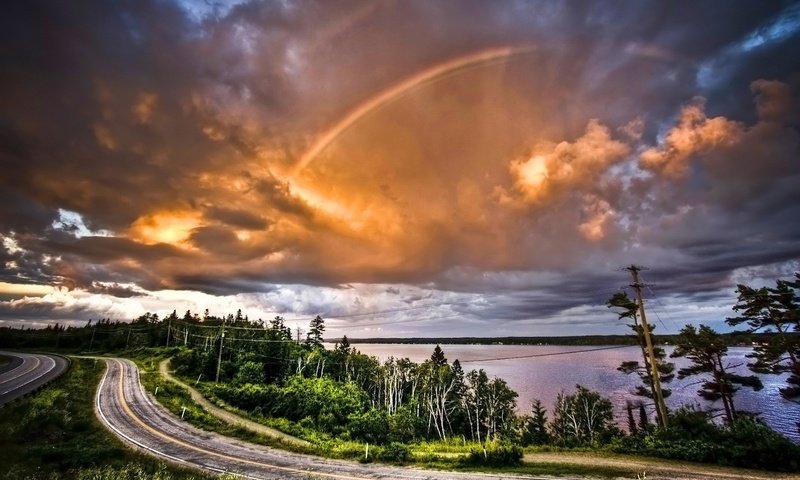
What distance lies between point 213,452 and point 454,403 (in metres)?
59.0

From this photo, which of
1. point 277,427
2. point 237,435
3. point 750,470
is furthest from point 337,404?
point 750,470

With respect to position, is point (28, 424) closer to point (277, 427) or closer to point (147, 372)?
point (277, 427)

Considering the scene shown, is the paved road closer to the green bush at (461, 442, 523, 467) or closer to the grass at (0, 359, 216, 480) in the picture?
the grass at (0, 359, 216, 480)

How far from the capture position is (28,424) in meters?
31.9

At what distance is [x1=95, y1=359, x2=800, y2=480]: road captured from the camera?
68.1 feet

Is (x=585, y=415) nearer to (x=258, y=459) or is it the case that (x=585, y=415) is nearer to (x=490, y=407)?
(x=490, y=407)

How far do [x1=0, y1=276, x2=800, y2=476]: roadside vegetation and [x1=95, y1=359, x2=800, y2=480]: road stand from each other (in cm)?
172

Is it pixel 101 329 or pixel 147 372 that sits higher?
pixel 101 329

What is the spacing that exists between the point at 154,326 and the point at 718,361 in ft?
512

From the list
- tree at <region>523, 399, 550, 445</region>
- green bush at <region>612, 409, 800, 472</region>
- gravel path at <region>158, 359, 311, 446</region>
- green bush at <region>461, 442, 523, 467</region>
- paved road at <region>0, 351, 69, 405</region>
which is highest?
paved road at <region>0, 351, 69, 405</region>

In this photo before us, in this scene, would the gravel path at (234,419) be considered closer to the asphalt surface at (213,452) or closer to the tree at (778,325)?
the asphalt surface at (213,452)

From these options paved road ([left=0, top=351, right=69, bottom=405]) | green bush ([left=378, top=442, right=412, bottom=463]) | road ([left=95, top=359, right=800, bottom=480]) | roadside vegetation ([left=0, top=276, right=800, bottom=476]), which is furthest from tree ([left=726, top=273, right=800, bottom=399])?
paved road ([left=0, top=351, right=69, bottom=405])

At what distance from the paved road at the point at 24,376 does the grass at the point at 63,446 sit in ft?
16.0

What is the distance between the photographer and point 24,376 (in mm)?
61219
